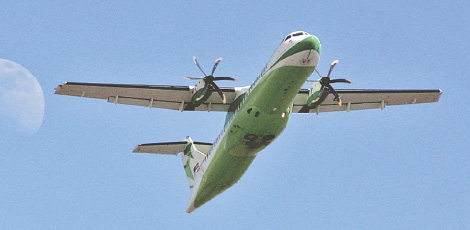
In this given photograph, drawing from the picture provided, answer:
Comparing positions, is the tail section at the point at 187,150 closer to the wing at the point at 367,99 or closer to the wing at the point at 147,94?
the wing at the point at 147,94

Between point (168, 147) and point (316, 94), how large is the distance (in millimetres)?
8243

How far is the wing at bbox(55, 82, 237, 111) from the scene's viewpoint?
25422 millimetres

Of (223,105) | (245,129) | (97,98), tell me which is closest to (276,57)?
(245,129)

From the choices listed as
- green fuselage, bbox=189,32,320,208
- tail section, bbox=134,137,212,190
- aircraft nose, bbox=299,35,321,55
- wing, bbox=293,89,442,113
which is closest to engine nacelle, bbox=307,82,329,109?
wing, bbox=293,89,442,113

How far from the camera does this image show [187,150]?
32.3 m

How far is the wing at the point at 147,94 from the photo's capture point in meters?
25.4

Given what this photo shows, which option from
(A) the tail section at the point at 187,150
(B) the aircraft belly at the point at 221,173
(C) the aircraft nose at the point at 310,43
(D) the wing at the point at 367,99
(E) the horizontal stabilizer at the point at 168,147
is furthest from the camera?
(A) the tail section at the point at 187,150

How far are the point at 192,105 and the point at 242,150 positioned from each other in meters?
3.44

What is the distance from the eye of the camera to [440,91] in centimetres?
2916

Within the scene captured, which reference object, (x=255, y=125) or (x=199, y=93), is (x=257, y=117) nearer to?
(x=255, y=125)

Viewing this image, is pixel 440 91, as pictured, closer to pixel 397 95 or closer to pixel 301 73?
pixel 397 95

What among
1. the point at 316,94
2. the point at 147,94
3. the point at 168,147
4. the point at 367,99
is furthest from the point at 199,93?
the point at 367,99

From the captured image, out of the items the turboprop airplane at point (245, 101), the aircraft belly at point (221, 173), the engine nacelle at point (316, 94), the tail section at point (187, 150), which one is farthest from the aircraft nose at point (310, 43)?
the tail section at point (187, 150)

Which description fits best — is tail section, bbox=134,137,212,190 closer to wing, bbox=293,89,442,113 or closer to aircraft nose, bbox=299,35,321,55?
wing, bbox=293,89,442,113
